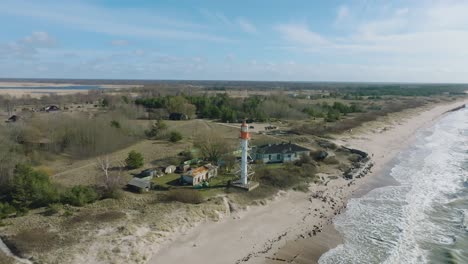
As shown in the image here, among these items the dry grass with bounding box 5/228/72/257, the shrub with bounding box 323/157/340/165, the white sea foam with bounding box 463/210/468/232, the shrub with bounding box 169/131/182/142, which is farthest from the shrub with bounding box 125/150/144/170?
the white sea foam with bounding box 463/210/468/232

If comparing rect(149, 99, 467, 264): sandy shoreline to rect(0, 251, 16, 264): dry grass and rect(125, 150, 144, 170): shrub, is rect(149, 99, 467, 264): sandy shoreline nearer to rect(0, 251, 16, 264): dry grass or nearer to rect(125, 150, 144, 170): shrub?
rect(0, 251, 16, 264): dry grass

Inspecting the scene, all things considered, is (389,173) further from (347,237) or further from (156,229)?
(156,229)

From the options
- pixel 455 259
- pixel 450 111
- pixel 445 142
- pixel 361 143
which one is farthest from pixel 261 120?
pixel 450 111

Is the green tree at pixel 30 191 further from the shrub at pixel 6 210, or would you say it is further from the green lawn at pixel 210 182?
the green lawn at pixel 210 182

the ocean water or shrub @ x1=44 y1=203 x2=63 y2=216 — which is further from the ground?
shrub @ x1=44 y1=203 x2=63 y2=216

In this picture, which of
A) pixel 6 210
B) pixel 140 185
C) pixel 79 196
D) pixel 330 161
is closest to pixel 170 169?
pixel 140 185
